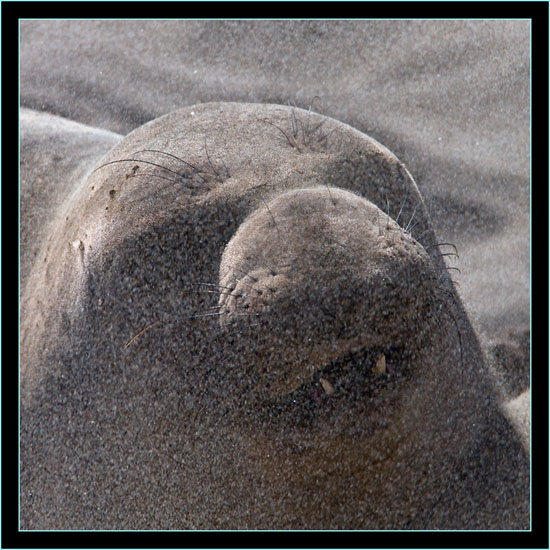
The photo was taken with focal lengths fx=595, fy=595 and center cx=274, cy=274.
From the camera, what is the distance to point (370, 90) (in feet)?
10.3

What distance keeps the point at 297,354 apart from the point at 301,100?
221 cm

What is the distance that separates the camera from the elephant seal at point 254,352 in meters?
1.30

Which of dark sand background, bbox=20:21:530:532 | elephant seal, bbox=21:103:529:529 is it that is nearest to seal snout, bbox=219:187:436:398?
elephant seal, bbox=21:103:529:529

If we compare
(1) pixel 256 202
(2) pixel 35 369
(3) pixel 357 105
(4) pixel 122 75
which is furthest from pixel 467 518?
(4) pixel 122 75

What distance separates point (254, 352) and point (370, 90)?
7.38 feet

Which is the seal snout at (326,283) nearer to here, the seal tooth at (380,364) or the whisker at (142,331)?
the seal tooth at (380,364)

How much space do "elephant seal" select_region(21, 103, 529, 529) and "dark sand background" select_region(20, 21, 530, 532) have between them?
101cm

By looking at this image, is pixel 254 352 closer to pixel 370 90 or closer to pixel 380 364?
pixel 380 364

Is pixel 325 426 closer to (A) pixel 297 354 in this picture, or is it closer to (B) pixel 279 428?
(B) pixel 279 428

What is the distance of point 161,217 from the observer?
1.53 m

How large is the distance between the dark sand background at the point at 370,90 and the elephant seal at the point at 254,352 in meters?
1.01

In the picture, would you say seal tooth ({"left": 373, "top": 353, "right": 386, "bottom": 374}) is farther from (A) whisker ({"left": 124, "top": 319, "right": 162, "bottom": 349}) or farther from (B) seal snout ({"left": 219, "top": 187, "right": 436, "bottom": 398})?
(A) whisker ({"left": 124, "top": 319, "right": 162, "bottom": 349})

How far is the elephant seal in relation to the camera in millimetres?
1296

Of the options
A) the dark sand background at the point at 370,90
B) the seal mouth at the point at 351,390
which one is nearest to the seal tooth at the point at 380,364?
the seal mouth at the point at 351,390
